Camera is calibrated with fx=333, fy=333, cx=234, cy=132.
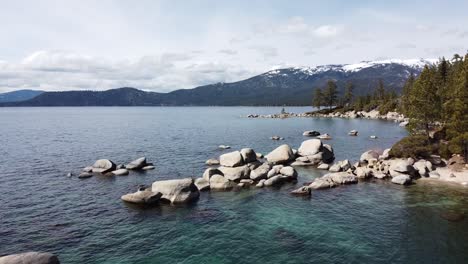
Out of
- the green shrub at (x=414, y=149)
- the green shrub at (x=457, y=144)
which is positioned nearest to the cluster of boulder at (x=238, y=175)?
the green shrub at (x=414, y=149)

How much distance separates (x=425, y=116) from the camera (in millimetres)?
65375

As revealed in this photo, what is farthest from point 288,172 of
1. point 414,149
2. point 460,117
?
point 460,117

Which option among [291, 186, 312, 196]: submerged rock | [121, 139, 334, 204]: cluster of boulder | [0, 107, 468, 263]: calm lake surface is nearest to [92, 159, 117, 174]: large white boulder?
[0, 107, 468, 263]: calm lake surface

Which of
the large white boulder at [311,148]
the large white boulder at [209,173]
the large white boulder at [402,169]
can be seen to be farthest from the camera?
the large white boulder at [311,148]

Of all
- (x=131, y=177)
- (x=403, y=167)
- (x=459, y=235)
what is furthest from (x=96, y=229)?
(x=403, y=167)

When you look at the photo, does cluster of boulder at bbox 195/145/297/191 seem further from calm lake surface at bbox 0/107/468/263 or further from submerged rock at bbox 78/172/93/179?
submerged rock at bbox 78/172/93/179

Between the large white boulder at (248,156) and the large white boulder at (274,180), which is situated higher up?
the large white boulder at (248,156)

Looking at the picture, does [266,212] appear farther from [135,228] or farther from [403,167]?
[403,167]

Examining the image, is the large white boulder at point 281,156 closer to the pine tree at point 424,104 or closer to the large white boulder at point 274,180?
the large white boulder at point 274,180

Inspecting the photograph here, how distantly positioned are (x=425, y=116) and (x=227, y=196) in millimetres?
46071

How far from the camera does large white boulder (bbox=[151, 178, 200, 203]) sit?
39812 millimetres

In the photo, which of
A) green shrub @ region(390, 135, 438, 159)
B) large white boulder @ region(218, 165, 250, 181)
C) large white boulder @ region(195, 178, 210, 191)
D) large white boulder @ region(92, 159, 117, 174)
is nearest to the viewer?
large white boulder @ region(195, 178, 210, 191)

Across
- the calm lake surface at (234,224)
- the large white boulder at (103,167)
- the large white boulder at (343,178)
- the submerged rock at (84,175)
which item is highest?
the large white boulder at (103,167)

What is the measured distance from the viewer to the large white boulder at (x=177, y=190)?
39.8 meters
